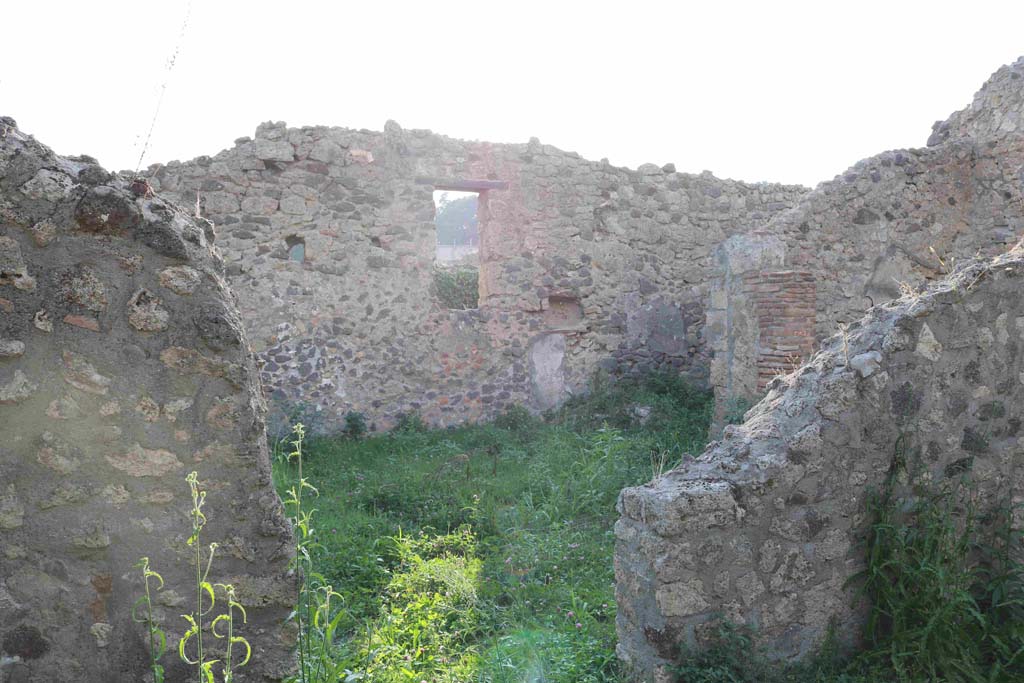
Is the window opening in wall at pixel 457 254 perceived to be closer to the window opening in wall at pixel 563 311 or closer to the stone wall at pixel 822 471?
the window opening in wall at pixel 563 311

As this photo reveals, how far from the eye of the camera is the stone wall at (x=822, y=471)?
3123mm

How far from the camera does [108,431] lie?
8.38 feet

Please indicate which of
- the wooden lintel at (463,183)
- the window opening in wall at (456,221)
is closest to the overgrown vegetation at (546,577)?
the wooden lintel at (463,183)

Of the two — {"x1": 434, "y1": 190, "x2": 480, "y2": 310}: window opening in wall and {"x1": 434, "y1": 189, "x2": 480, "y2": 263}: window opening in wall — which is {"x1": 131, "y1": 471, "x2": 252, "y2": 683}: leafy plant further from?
{"x1": 434, "y1": 189, "x2": 480, "y2": 263}: window opening in wall

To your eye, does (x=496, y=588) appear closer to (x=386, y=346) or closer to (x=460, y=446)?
(x=460, y=446)

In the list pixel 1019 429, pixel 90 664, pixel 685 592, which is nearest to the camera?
pixel 90 664

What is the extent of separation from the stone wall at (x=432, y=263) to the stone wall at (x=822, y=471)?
6094mm

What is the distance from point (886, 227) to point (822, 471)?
5.82 metres

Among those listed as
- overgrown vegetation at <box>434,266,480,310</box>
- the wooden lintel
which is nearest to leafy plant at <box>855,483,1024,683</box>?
the wooden lintel

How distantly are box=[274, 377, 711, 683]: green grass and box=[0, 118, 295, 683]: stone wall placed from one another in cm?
60

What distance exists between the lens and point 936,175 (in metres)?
8.30

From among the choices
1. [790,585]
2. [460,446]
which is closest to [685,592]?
[790,585]

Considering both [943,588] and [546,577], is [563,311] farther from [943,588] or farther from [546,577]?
[943,588]

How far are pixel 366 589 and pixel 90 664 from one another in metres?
2.19
